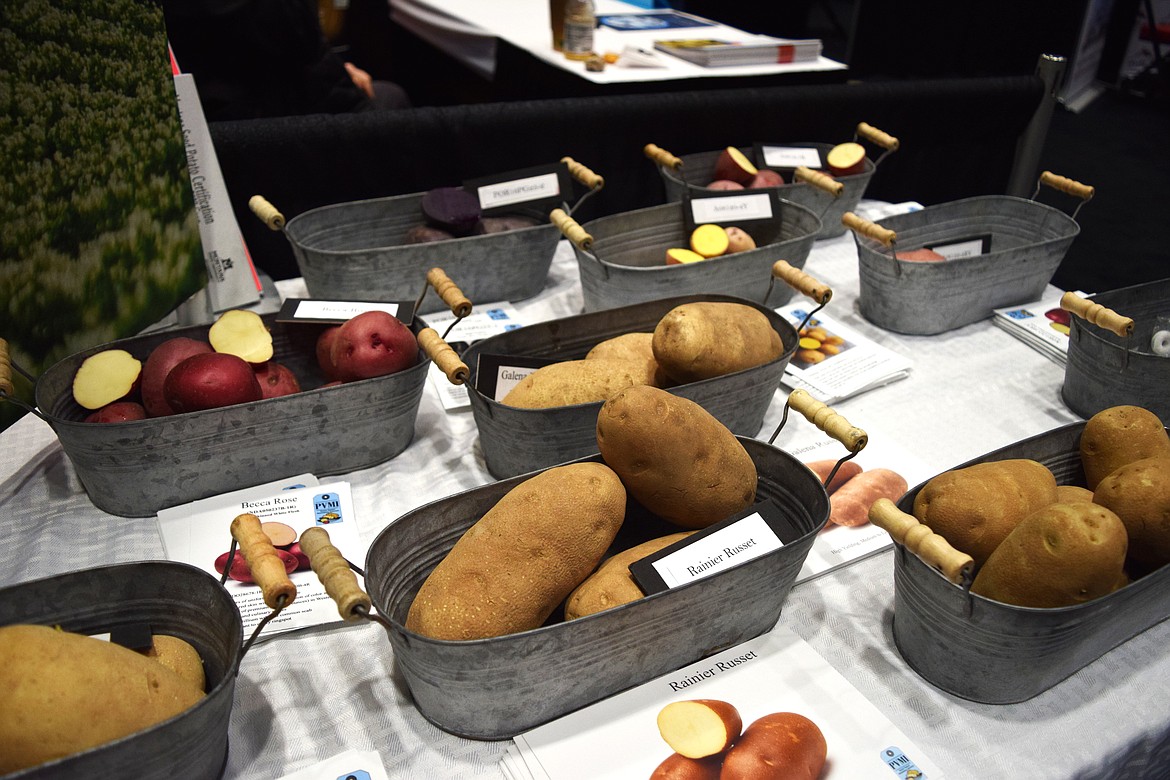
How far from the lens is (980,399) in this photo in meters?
1.41

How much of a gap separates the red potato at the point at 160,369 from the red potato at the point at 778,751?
82 centimetres

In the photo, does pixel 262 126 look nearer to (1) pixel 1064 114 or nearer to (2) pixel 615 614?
(2) pixel 615 614

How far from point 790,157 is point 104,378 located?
5.19 ft

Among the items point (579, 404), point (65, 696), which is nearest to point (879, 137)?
point (579, 404)

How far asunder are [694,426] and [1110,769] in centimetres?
54

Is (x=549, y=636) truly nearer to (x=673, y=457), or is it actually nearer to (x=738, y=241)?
(x=673, y=457)

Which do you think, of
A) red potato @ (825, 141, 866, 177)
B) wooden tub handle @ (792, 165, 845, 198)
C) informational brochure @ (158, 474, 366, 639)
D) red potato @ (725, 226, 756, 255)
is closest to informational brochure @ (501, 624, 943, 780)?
informational brochure @ (158, 474, 366, 639)

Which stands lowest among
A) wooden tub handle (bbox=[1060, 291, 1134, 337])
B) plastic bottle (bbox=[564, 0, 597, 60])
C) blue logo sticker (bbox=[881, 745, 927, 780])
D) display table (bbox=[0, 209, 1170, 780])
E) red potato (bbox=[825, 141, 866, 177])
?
display table (bbox=[0, 209, 1170, 780])

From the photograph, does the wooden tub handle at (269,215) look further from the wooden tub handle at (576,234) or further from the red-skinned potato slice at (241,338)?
the wooden tub handle at (576,234)

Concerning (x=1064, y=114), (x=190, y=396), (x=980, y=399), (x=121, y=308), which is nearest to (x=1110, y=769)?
(x=980, y=399)

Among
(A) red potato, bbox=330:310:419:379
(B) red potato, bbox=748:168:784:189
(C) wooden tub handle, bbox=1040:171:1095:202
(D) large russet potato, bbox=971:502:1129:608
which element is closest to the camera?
(D) large russet potato, bbox=971:502:1129:608

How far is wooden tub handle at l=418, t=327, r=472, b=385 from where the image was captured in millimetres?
1038

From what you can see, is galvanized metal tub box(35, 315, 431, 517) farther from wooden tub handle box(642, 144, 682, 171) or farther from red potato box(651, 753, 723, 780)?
wooden tub handle box(642, 144, 682, 171)

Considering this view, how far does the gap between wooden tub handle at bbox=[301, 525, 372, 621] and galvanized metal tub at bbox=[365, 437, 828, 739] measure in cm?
3
